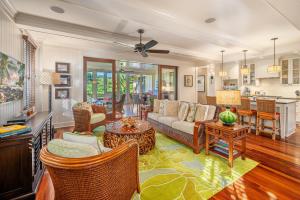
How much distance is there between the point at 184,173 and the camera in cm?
225

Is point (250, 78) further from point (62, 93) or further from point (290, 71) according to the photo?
point (62, 93)

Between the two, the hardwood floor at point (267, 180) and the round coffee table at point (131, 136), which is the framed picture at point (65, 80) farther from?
the hardwood floor at point (267, 180)

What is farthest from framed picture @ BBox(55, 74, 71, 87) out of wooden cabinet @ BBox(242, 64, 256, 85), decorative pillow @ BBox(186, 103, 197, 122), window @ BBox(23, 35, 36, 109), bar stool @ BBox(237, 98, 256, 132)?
wooden cabinet @ BBox(242, 64, 256, 85)

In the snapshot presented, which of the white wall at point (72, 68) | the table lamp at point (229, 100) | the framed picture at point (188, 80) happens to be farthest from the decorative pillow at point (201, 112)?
the framed picture at point (188, 80)

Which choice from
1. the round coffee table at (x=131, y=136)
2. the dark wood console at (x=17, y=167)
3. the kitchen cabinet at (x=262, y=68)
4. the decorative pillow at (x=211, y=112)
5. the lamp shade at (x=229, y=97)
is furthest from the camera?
the kitchen cabinet at (x=262, y=68)

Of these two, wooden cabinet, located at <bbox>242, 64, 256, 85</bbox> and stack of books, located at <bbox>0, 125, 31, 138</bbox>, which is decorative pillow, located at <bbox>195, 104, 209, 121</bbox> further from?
wooden cabinet, located at <bbox>242, 64, 256, 85</bbox>

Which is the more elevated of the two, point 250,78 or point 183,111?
point 250,78

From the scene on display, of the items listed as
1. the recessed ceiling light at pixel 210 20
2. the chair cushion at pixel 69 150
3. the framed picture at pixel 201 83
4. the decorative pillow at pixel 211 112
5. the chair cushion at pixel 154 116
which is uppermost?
the recessed ceiling light at pixel 210 20

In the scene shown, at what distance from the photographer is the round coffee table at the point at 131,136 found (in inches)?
107

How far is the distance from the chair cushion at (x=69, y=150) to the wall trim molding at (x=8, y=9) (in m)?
2.61

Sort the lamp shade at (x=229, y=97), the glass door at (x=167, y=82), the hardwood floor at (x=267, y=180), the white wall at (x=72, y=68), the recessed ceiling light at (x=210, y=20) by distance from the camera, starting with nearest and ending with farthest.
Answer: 1. the hardwood floor at (x=267, y=180)
2. the lamp shade at (x=229, y=97)
3. the recessed ceiling light at (x=210, y=20)
4. the white wall at (x=72, y=68)
5. the glass door at (x=167, y=82)

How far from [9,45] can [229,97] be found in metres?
3.81

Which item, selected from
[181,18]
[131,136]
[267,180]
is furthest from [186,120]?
[181,18]

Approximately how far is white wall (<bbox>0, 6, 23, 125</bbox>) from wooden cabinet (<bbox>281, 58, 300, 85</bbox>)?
8.21 meters
